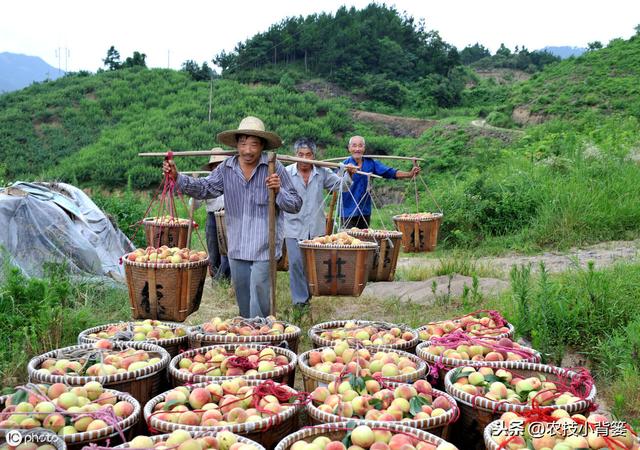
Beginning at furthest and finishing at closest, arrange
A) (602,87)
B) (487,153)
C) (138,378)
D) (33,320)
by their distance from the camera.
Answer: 1. (602,87)
2. (487,153)
3. (33,320)
4. (138,378)

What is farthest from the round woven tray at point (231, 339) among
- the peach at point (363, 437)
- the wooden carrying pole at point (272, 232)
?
the peach at point (363, 437)

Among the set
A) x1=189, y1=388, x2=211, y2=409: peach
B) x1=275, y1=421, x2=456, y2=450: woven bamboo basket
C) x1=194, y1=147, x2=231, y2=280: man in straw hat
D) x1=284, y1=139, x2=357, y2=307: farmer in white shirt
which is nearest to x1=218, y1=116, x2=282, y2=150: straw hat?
x1=284, y1=139, x2=357, y2=307: farmer in white shirt

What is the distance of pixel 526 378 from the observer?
2895 millimetres

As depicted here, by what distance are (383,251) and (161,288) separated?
2.42 m

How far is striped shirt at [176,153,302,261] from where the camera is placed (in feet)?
13.6

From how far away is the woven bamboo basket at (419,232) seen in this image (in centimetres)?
671

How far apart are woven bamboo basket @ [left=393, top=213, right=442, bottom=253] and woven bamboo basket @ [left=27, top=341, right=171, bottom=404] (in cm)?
405

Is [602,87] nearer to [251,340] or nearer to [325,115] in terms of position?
[325,115]

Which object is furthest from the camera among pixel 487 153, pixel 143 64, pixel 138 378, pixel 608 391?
pixel 143 64

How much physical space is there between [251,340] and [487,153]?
13.6 metres

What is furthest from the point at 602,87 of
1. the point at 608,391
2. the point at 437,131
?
the point at 608,391

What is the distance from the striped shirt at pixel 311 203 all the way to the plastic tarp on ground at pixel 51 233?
208 cm

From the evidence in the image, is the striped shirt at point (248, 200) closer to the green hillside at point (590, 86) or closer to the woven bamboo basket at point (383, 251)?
the woven bamboo basket at point (383, 251)

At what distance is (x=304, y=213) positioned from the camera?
5465mm
